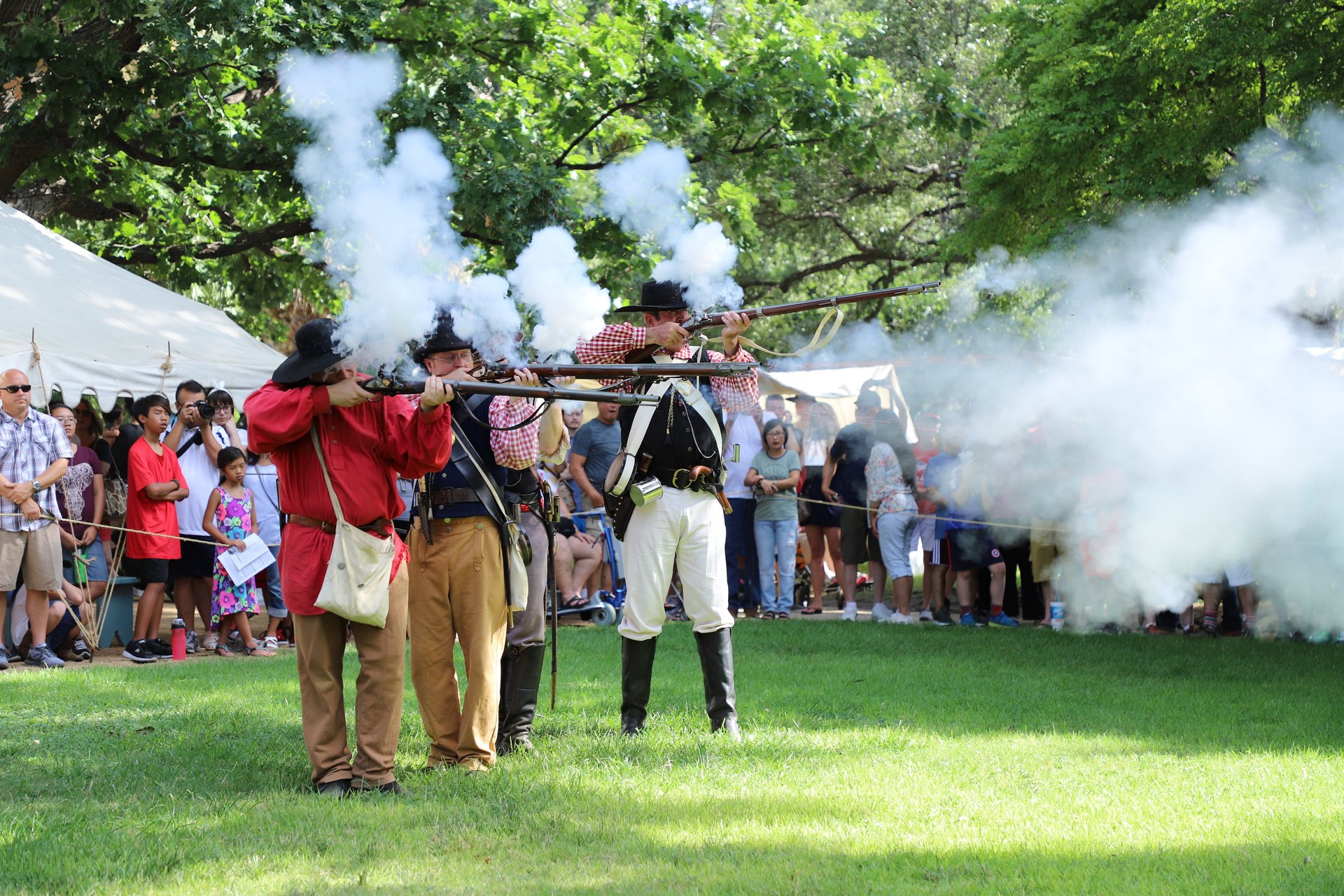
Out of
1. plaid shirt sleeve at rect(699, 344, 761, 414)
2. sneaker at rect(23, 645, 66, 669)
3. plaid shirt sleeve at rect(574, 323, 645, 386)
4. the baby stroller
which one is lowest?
sneaker at rect(23, 645, 66, 669)

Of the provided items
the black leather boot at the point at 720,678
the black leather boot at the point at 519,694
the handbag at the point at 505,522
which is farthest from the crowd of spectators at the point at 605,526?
the handbag at the point at 505,522

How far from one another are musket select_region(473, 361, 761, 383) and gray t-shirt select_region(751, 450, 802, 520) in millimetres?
8023

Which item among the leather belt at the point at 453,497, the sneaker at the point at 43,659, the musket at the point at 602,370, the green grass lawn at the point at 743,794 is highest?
the musket at the point at 602,370

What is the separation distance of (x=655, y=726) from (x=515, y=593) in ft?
4.74

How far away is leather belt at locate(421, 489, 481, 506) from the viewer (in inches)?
249

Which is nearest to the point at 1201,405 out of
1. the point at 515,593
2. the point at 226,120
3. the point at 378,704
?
the point at 515,593

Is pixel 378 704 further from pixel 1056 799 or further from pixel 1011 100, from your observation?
pixel 1011 100

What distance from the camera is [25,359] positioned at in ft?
36.6

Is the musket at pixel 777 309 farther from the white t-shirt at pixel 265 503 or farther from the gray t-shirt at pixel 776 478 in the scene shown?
the gray t-shirt at pixel 776 478

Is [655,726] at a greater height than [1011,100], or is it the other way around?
[1011,100]

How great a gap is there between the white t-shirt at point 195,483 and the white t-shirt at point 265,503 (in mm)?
327

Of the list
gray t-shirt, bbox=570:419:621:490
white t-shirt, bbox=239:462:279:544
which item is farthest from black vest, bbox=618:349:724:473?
gray t-shirt, bbox=570:419:621:490

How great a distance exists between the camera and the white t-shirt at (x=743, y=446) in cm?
1431

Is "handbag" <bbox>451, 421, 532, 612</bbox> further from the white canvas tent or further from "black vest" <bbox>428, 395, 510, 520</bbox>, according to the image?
the white canvas tent
